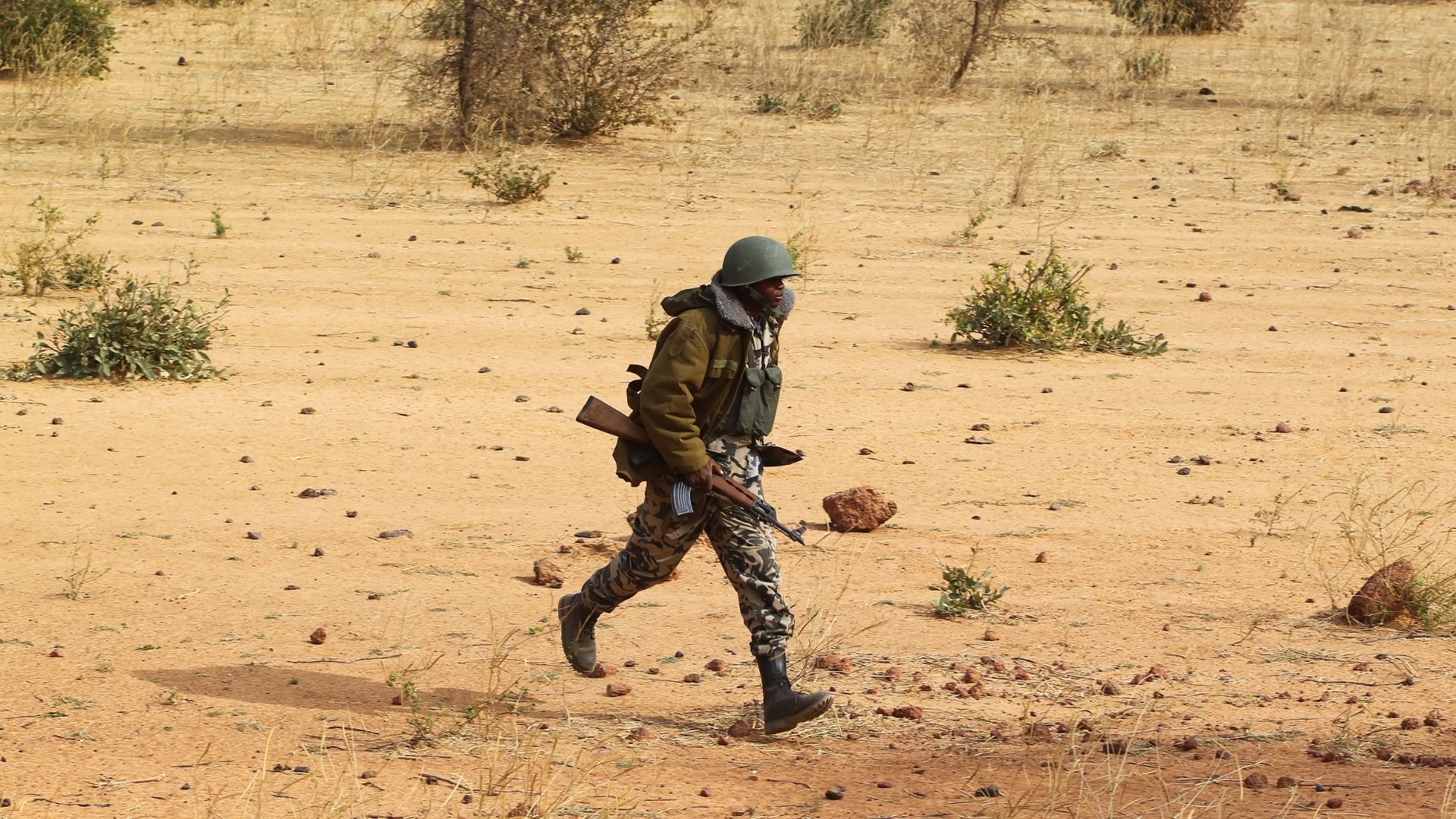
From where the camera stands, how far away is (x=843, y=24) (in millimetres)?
20344

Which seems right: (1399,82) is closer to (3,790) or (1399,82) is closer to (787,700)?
(787,700)

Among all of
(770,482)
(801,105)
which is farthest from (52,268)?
(801,105)

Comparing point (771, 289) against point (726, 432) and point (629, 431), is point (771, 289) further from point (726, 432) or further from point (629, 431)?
point (629, 431)

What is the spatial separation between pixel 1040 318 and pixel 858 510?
3597 millimetres

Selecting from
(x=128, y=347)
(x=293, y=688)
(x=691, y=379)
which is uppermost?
(x=691, y=379)

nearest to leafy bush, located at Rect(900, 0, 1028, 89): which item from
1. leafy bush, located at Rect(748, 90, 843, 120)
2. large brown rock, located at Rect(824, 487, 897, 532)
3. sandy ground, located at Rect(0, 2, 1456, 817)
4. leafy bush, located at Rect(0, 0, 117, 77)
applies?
leafy bush, located at Rect(748, 90, 843, 120)

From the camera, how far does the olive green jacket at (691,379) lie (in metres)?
4.30

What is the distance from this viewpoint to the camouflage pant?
446 cm

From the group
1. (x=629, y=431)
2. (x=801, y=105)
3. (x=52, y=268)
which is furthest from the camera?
(x=801, y=105)

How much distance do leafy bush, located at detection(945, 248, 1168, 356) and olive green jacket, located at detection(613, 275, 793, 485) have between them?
5310mm

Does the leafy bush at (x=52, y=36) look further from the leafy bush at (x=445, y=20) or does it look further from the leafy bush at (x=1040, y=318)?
the leafy bush at (x=1040, y=318)

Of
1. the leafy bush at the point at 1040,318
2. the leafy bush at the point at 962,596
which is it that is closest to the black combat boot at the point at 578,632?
the leafy bush at the point at 962,596

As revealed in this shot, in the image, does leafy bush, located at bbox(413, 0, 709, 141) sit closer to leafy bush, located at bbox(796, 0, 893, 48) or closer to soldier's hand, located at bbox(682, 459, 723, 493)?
leafy bush, located at bbox(796, 0, 893, 48)

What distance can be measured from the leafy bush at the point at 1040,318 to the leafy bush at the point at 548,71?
20.9ft
